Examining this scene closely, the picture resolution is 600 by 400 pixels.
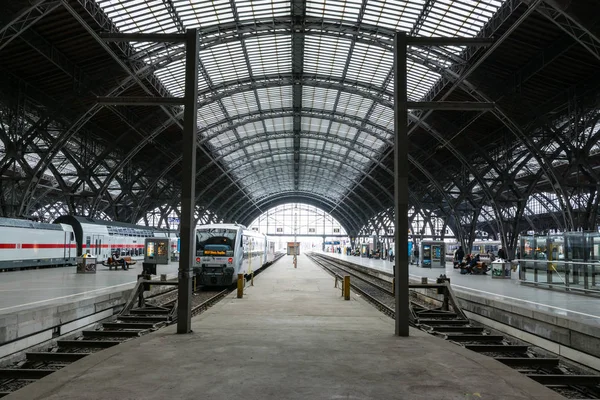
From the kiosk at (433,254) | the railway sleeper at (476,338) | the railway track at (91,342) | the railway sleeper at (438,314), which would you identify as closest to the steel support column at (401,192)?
the railway sleeper at (476,338)

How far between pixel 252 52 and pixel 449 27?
13783 millimetres

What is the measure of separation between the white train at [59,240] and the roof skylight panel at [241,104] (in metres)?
14.7

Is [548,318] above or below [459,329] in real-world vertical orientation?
above

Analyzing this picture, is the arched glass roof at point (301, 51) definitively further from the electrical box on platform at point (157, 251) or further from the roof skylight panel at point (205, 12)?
the electrical box on platform at point (157, 251)

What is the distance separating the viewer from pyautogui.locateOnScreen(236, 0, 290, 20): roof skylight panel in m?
28.0

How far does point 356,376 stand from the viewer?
21.6 ft

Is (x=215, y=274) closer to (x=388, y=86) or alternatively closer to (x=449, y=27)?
(x=449, y=27)

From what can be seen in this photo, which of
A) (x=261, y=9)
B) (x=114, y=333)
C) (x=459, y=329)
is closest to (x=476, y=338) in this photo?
(x=459, y=329)

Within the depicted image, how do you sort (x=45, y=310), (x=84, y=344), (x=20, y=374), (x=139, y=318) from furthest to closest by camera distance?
(x=139, y=318) < (x=45, y=310) < (x=84, y=344) < (x=20, y=374)

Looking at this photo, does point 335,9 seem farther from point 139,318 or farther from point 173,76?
point 139,318

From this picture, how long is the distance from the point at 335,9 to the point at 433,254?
22036 mm

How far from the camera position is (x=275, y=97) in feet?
144

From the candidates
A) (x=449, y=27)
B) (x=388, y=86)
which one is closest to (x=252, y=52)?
(x=388, y=86)

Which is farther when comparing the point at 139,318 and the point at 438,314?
the point at 438,314
